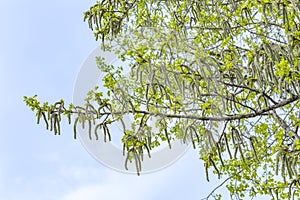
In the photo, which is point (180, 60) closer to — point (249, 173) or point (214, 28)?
point (214, 28)

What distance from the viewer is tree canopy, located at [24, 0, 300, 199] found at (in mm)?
2482

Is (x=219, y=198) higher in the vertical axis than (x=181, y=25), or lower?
lower

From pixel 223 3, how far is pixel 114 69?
3.91 feet

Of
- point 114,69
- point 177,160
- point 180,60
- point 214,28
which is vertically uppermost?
point 214,28

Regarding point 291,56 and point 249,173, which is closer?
point 291,56

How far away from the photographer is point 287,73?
2.42m

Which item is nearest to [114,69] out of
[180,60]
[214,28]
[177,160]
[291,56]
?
[214,28]

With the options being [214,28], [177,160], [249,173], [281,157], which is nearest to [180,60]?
[281,157]

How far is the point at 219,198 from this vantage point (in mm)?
4129

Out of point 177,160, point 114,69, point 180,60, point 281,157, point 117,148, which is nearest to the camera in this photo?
point 281,157

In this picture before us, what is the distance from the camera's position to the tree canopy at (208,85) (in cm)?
248

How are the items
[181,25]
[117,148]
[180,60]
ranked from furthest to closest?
[117,148] → [181,25] → [180,60]

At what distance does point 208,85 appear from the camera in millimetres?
2320

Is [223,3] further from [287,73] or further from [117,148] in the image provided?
[117,148]
